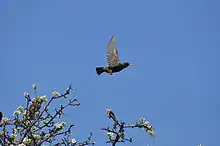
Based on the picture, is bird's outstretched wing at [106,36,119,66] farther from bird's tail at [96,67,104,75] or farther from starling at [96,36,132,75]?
bird's tail at [96,67,104,75]

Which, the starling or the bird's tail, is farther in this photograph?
the bird's tail

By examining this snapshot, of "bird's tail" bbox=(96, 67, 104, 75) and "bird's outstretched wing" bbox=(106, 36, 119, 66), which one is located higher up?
"bird's outstretched wing" bbox=(106, 36, 119, 66)

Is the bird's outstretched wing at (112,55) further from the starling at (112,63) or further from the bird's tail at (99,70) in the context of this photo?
the bird's tail at (99,70)

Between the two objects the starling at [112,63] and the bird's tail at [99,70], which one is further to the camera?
the bird's tail at [99,70]

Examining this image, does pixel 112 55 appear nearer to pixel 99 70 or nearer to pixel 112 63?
pixel 112 63

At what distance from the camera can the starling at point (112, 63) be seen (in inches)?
423

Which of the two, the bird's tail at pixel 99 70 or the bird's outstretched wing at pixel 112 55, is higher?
the bird's outstretched wing at pixel 112 55

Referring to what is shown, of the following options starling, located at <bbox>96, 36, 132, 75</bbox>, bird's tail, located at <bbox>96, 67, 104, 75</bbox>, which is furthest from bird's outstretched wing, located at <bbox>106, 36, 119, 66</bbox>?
bird's tail, located at <bbox>96, 67, 104, 75</bbox>

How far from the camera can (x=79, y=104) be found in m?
11.0

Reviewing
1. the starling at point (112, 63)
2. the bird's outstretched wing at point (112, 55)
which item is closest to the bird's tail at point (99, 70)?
the starling at point (112, 63)

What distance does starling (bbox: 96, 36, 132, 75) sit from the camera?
10734 millimetres

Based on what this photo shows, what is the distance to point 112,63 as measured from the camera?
1079 centimetres

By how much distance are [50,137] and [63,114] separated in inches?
25.3

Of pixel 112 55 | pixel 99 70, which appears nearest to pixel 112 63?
pixel 112 55
